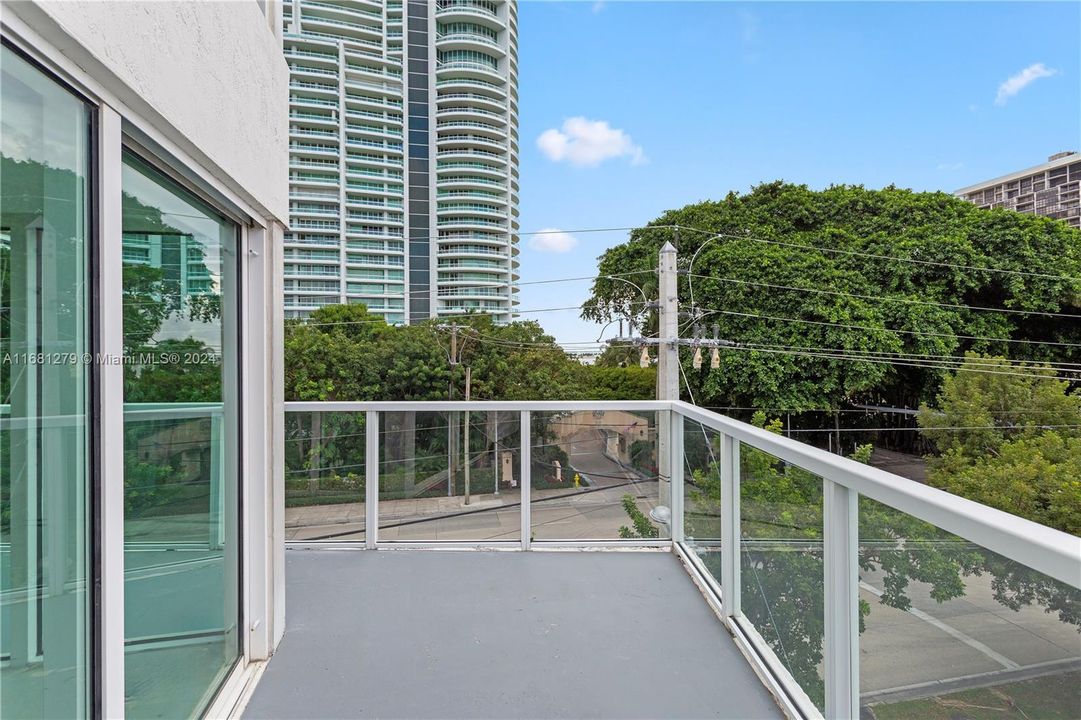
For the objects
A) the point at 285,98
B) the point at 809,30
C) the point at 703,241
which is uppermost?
the point at 809,30

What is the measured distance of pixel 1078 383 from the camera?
712 inches

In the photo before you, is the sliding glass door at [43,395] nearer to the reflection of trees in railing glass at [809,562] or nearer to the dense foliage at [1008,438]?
the reflection of trees in railing glass at [809,562]

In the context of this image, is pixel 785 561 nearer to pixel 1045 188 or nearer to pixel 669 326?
pixel 669 326

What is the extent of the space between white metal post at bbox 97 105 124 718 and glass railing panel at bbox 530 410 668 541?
2487 millimetres

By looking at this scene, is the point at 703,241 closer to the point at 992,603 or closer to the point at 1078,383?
the point at 1078,383

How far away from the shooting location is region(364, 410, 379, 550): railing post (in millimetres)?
3441

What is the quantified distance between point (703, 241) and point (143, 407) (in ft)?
63.3

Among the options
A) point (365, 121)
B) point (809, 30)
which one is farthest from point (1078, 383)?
point (365, 121)

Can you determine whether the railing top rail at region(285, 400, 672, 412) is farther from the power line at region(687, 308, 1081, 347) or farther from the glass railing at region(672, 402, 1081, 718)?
the power line at region(687, 308, 1081, 347)

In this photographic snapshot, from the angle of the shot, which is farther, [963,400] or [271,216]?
[963,400]

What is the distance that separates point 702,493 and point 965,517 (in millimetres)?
1904

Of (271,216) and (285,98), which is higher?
(285,98)

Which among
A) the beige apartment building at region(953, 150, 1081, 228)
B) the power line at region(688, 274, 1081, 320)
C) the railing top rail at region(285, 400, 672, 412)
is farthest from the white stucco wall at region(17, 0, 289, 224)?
the beige apartment building at region(953, 150, 1081, 228)

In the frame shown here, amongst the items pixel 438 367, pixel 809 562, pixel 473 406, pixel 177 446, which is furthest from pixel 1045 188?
pixel 177 446
